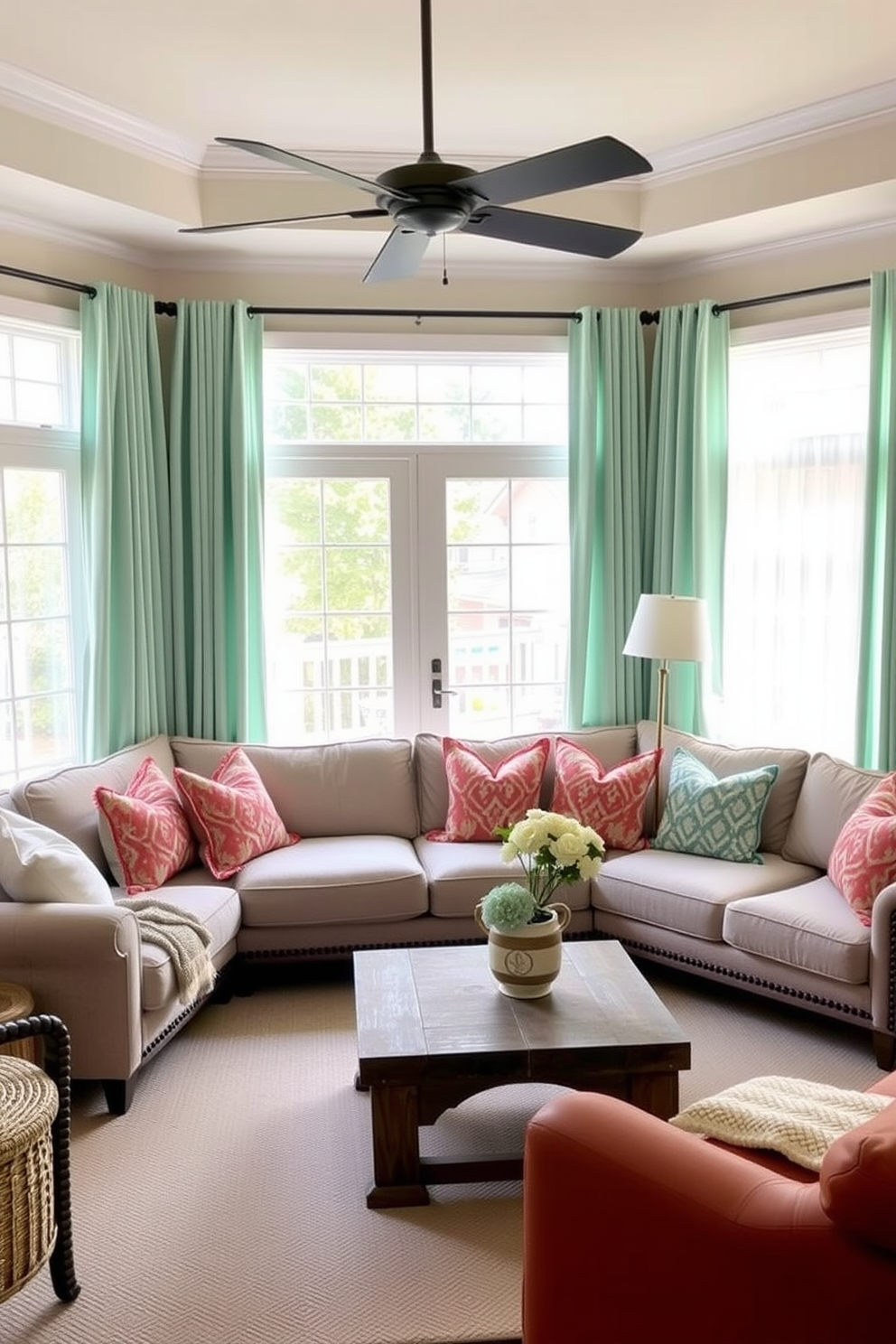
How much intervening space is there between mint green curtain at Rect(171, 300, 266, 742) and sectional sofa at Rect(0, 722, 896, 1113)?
0.76 feet

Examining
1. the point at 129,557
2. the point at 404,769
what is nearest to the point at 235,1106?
the point at 404,769

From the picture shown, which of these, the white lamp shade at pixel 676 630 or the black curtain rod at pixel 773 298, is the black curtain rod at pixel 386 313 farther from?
the white lamp shade at pixel 676 630

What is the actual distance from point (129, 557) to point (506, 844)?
2.32 m

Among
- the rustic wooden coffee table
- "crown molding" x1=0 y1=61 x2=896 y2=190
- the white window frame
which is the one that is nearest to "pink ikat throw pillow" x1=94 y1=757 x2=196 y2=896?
the white window frame

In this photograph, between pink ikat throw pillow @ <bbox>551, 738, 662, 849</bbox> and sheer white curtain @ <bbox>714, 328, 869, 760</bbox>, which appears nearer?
pink ikat throw pillow @ <bbox>551, 738, 662, 849</bbox>

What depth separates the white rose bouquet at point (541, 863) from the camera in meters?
2.85

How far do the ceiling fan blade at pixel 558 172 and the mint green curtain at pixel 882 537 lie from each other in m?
2.22

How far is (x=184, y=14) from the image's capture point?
3127 millimetres

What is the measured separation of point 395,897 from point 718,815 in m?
1.31

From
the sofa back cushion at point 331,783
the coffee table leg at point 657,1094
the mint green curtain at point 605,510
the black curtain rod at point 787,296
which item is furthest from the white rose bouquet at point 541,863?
the black curtain rod at point 787,296

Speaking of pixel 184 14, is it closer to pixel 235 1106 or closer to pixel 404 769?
pixel 404 769

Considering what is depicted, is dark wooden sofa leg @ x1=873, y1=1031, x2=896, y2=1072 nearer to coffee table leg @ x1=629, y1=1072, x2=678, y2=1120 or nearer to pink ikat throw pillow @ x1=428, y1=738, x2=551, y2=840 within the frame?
coffee table leg @ x1=629, y1=1072, x2=678, y2=1120

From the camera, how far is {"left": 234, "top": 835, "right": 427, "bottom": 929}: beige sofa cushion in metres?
3.90

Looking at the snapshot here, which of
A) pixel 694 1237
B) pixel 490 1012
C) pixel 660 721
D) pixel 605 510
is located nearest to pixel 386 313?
pixel 605 510
